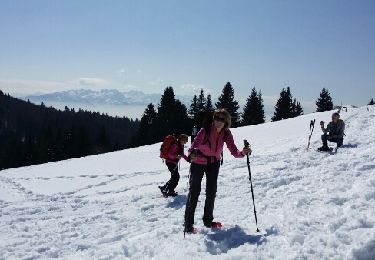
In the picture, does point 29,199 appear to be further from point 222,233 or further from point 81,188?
point 222,233

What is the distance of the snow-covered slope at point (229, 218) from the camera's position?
6906mm

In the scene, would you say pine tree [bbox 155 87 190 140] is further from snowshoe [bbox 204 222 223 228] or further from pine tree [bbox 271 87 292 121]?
snowshoe [bbox 204 222 223 228]

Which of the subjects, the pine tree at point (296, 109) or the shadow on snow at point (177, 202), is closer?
the shadow on snow at point (177, 202)

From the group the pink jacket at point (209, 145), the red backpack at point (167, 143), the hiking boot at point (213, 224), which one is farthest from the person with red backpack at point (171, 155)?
the pink jacket at point (209, 145)

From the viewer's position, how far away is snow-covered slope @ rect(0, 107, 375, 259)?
6.91 metres

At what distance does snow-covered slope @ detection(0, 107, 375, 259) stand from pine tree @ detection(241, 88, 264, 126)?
6381 cm

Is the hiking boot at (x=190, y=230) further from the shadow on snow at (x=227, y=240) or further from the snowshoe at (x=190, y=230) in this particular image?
the shadow on snow at (x=227, y=240)

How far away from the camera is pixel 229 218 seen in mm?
9445

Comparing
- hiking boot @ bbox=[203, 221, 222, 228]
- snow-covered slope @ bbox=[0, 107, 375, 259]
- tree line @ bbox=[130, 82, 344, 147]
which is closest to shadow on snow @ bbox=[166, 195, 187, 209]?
snow-covered slope @ bbox=[0, 107, 375, 259]

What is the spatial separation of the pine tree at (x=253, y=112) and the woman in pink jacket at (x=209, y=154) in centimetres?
7522

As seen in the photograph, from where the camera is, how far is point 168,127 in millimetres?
73188

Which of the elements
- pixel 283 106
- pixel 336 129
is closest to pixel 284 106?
pixel 283 106

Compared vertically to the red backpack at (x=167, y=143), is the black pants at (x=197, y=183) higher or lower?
lower

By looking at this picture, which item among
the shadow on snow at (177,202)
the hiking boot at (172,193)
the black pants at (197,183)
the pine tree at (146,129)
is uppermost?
the pine tree at (146,129)
